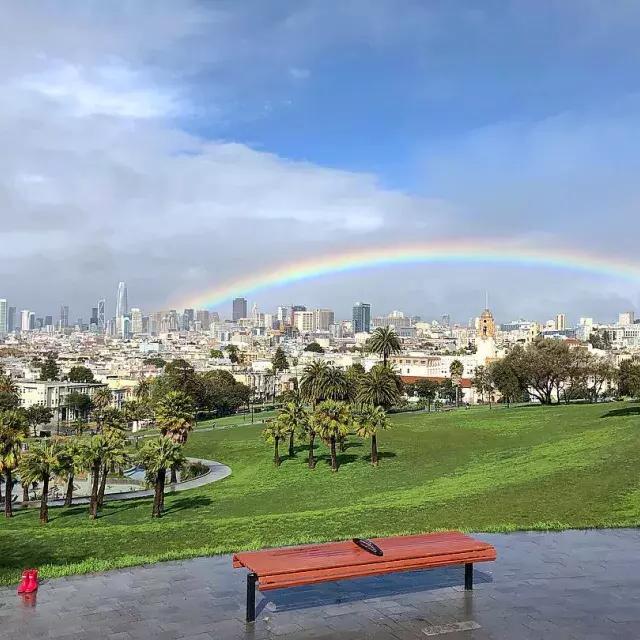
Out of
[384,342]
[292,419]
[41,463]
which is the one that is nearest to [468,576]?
[41,463]

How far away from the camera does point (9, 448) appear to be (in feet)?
121

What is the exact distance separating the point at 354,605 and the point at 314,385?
197ft

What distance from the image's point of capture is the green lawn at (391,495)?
18.8m

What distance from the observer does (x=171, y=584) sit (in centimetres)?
1198

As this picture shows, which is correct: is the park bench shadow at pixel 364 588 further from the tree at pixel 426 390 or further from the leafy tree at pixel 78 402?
the leafy tree at pixel 78 402

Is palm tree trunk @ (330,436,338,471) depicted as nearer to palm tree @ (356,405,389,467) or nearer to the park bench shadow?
palm tree @ (356,405,389,467)

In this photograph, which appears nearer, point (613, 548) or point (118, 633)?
point (118, 633)

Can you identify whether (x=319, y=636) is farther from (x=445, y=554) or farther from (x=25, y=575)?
(x=25, y=575)

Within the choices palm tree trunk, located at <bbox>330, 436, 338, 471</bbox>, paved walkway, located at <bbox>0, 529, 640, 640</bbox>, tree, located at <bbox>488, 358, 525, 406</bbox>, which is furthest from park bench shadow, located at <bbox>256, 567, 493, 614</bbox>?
tree, located at <bbox>488, 358, 525, 406</bbox>

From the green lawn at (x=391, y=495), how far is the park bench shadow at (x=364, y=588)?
350 cm

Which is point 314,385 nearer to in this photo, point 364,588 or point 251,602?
point 364,588

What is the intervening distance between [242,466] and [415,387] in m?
87.6

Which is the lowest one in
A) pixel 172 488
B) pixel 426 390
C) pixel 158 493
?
pixel 172 488

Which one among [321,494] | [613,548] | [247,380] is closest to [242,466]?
[321,494]
